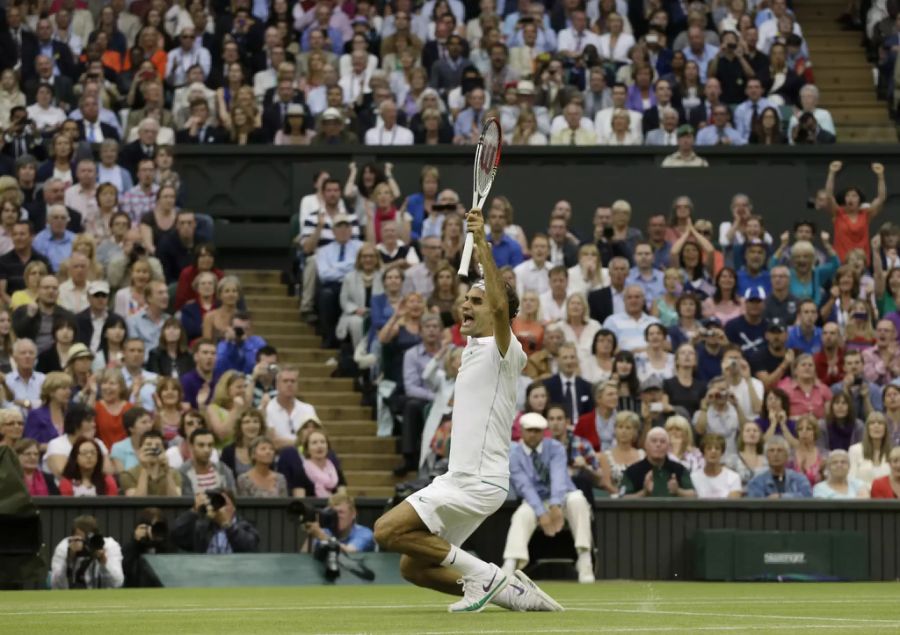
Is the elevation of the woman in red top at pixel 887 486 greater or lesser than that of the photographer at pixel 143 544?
greater

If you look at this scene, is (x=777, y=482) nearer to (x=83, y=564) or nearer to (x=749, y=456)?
(x=749, y=456)

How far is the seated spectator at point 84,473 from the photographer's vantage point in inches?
634

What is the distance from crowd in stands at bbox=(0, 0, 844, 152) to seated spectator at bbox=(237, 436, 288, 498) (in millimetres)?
5800

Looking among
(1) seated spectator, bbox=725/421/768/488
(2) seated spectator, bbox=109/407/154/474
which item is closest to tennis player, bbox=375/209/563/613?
(2) seated spectator, bbox=109/407/154/474

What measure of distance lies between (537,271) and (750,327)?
2283 mm

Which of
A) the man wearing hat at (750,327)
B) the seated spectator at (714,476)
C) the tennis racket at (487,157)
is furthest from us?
the man wearing hat at (750,327)

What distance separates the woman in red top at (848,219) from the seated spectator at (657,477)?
5.58m

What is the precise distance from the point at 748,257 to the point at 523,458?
5450mm

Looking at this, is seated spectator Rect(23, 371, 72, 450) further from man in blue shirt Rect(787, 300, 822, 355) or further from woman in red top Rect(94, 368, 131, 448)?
man in blue shirt Rect(787, 300, 822, 355)

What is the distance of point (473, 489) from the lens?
10.0 meters

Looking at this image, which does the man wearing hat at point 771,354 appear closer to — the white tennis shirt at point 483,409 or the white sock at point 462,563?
the white tennis shirt at point 483,409

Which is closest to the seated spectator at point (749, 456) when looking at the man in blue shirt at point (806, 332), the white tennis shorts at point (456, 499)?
the man in blue shirt at point (806, 332)

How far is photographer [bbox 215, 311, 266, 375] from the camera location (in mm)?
18609

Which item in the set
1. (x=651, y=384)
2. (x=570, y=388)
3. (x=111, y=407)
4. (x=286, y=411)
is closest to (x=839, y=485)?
(x=651, y=384)
